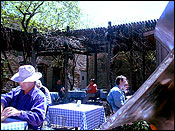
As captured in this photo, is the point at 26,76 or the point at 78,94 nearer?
the point at 26,76

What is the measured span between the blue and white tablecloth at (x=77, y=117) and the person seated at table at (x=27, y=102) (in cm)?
146

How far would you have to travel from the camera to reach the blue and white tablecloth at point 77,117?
12.8ft

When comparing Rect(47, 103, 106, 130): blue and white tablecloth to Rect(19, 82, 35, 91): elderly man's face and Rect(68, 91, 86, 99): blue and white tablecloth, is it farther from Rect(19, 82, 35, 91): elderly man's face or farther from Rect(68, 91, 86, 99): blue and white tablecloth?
Rect(68, 91, 86, 99): blue and white tablecloth

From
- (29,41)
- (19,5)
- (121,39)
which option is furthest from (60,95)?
(19,5)

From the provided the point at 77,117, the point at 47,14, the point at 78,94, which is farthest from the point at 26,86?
the point at 47,14

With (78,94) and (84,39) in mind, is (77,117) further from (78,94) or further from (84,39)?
(78,94)

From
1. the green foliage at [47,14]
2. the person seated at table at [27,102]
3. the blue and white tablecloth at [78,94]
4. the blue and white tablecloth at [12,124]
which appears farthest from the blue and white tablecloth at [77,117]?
the green foliage at [47,14]

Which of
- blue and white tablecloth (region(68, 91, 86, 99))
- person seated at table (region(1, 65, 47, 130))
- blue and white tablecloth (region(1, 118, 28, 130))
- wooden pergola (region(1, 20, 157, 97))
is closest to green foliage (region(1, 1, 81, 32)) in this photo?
wooden pergola (region(1, 20, 157, 97))

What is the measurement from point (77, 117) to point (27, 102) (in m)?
1.66

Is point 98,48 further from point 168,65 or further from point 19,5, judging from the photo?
point 168,65

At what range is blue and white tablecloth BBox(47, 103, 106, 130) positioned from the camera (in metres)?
3.89

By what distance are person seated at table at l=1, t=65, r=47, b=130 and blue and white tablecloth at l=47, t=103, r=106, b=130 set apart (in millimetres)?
1464

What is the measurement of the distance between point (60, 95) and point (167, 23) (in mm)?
9886

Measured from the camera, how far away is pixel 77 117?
3938mm
